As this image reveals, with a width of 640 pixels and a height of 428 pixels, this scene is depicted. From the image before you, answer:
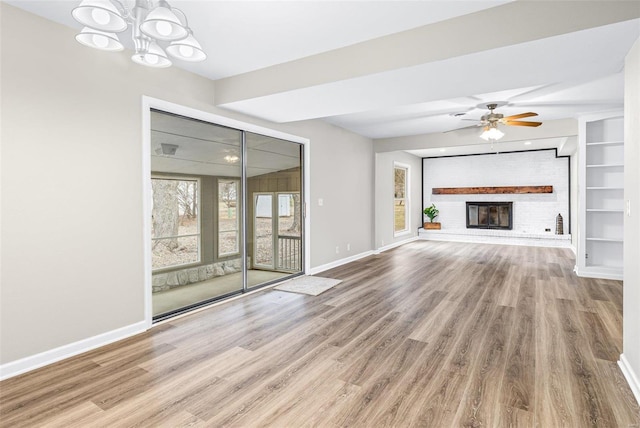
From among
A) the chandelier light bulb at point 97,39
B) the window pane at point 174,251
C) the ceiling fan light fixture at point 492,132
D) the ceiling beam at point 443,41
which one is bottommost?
the window pane at point 174,251

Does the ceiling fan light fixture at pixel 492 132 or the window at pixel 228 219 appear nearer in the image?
the window at pixel 228 219

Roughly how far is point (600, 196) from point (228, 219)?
544 centimetres

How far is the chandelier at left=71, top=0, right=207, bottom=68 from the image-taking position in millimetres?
1771

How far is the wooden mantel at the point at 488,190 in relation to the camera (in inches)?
346

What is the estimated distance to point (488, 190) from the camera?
9.44 meters

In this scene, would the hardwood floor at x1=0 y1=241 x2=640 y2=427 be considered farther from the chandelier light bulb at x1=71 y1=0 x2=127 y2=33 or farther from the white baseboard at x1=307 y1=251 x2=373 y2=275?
the chandelier light bulb at x1=71 y1=0 x2=127 y2=33

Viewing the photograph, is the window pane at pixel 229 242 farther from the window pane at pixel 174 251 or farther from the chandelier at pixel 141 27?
the chandelier at pixel 141 27

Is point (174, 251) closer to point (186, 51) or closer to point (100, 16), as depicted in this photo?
point (186, 51)

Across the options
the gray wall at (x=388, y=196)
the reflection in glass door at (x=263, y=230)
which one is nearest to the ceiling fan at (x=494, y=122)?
the gray wall at (x=388, y=196)

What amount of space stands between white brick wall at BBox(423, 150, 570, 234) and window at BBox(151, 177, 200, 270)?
815 centimetres

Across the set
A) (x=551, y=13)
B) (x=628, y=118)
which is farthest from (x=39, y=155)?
(x=628, y=118)

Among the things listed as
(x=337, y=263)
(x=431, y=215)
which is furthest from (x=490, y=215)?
(x=337, y=263)

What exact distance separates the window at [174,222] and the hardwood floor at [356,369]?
2.12ft

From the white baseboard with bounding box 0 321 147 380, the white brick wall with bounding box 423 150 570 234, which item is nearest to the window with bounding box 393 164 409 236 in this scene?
the white brick wall with bounding box 423 150 570 234
